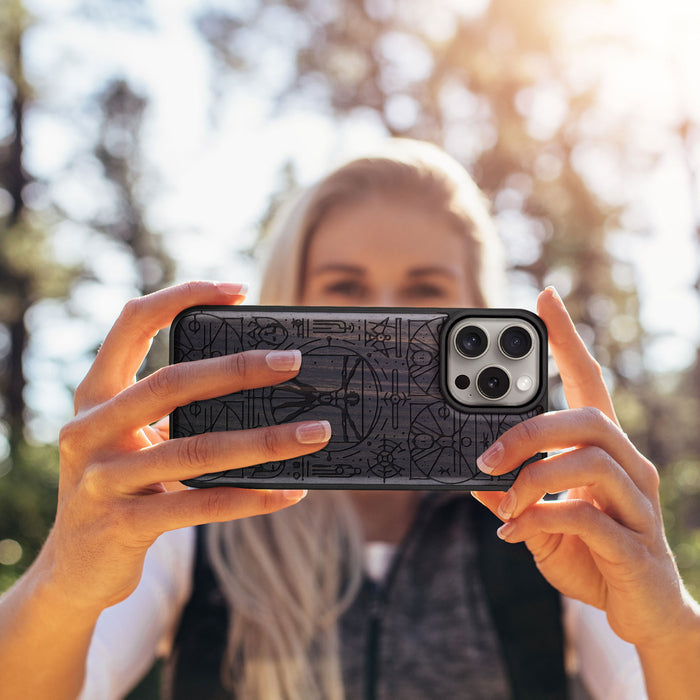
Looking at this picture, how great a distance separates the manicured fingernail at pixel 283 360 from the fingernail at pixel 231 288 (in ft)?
0.58

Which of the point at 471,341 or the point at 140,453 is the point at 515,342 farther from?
the point at 140,453

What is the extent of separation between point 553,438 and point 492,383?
183 mm

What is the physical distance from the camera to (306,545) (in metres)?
2.26

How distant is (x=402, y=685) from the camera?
79.0 inches

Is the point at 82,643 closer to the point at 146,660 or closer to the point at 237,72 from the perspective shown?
the point at 146,660

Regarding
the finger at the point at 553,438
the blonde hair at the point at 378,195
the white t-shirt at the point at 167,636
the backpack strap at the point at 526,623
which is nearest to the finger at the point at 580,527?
the finger at the point at 553,438

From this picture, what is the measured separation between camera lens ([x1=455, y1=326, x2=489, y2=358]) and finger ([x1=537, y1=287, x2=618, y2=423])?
130 mm

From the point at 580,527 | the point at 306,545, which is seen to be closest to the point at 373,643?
the point at 306,545

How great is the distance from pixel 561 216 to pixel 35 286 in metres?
9.30

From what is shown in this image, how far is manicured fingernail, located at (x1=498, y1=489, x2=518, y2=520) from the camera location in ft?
3.79

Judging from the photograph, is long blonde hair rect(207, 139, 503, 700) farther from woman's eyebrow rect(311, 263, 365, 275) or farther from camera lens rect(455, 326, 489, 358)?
camera lens rect(455, 326, 489, 358)

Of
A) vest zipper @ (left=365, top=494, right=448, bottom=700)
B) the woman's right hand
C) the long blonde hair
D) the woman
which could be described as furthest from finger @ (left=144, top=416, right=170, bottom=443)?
vest zipper @ (left=365, top=494, right=448, bottom=700)

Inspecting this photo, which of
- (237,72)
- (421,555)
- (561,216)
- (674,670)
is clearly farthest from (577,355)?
(237,72)

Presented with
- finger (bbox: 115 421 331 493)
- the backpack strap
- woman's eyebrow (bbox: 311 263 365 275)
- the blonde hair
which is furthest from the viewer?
the blonde hair
